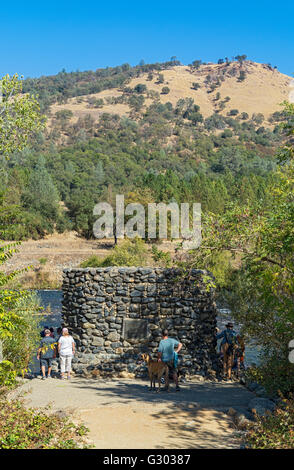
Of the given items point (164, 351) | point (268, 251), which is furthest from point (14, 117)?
point (268, 251)

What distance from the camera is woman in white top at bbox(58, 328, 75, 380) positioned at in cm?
1358

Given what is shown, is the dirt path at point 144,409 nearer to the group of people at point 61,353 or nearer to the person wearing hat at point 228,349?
the group of people at point 61,353

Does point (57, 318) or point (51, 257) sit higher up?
point (51, 257)

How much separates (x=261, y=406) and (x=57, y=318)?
25519 mm

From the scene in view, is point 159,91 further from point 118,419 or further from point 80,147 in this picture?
point 118,419

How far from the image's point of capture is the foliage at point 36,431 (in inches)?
316

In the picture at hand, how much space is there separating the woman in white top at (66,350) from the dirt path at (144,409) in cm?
41

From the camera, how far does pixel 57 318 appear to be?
3428cm

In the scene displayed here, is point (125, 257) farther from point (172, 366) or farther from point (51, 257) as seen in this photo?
point (172, 366)

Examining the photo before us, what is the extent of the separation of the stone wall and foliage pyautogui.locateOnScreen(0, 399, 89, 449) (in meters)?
4.72

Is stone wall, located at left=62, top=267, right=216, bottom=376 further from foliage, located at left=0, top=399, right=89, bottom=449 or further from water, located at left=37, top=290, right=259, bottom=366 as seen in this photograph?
foliage, located at left=0, top=399, right=89, bottom=449

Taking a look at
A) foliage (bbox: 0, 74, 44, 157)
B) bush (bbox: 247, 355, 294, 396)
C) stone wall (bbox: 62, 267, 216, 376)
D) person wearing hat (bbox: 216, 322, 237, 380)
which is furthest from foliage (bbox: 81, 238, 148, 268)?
bush (bbox: 247, 355, 294, 396)
